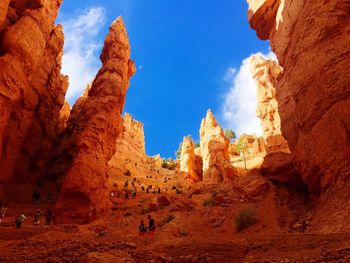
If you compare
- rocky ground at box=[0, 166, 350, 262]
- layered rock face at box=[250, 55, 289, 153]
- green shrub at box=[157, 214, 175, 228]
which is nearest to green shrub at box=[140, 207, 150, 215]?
rocky ground at box=[0, 166, 350, 262]

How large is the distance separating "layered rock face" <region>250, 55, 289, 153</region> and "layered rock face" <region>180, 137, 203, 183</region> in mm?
16450

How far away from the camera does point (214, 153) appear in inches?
2418

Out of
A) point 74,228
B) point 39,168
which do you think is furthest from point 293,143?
point 39,168

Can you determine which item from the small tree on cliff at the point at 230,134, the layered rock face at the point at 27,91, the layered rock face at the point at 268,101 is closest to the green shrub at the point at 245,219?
the layered rock face at the point at 27,91

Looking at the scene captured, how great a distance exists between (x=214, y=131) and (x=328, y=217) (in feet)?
160

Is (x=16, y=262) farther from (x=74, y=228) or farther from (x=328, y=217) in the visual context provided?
(x=328, y=217)

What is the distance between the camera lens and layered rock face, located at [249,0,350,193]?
18.5m

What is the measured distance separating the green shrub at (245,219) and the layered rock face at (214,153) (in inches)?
1241

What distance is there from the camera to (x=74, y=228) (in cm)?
2209

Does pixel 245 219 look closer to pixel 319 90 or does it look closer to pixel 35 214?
pixel 319 90

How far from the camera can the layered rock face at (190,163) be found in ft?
219

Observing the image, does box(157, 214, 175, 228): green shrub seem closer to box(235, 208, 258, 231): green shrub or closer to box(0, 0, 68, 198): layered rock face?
box(235, 208, 258, 231): green shrub

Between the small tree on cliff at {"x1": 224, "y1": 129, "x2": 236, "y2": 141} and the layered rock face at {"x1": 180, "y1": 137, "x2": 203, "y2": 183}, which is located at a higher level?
the small tree on cliff at {"x1": 224, "y1": 129, "x2": 236, "y2": 141}

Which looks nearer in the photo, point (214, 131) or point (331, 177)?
point (331, 177)
